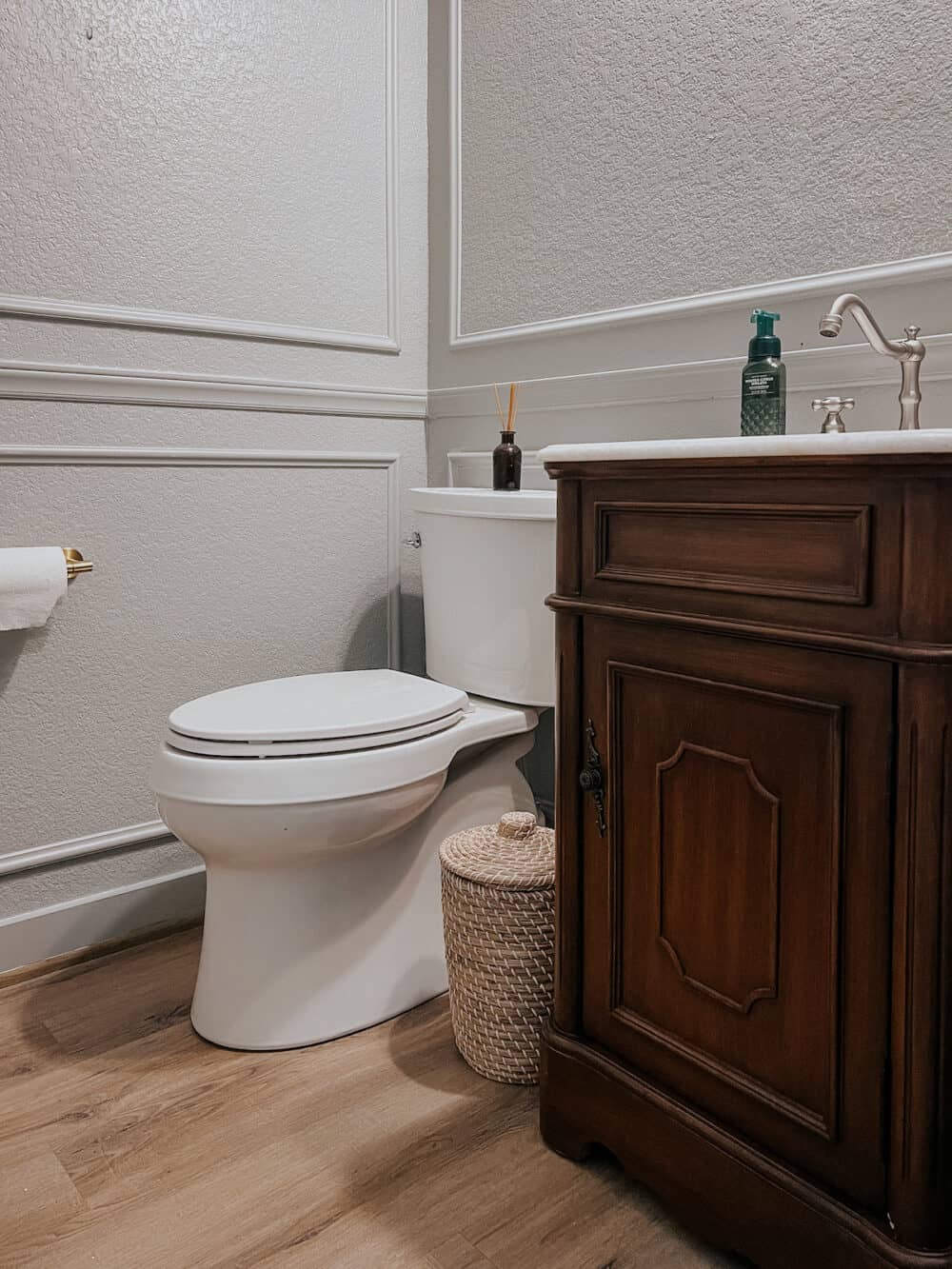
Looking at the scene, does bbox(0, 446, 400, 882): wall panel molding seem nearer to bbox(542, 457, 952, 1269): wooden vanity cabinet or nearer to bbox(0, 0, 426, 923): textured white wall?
bbox(0, 0, 426, 923): textured white wall

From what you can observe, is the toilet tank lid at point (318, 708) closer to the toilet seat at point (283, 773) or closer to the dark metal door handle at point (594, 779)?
the toilet seat at point (283, 773)

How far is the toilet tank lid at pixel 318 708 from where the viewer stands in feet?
4.45

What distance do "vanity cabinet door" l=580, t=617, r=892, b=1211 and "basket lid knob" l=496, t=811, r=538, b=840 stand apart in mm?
254

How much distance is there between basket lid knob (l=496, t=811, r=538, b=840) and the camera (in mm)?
1412

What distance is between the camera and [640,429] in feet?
5.58

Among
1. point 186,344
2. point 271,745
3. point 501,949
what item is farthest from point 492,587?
point 186,344

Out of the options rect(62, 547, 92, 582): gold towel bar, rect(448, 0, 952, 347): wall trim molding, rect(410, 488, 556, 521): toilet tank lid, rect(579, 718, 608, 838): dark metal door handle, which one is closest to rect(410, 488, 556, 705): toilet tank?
rect(410, 488, 556, 521): toilet tank lid

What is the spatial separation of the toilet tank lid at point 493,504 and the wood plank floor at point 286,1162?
762 millimetres

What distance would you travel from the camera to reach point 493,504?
160cm

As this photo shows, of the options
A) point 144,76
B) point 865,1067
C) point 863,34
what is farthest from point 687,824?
point 144,76

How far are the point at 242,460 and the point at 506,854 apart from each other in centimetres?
90

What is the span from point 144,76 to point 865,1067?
1.73 metres

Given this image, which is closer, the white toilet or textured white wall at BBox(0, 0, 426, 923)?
the white toilet

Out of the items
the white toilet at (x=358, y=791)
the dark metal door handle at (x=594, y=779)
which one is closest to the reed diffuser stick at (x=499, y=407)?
the white toilet at (x=358, y=791)
